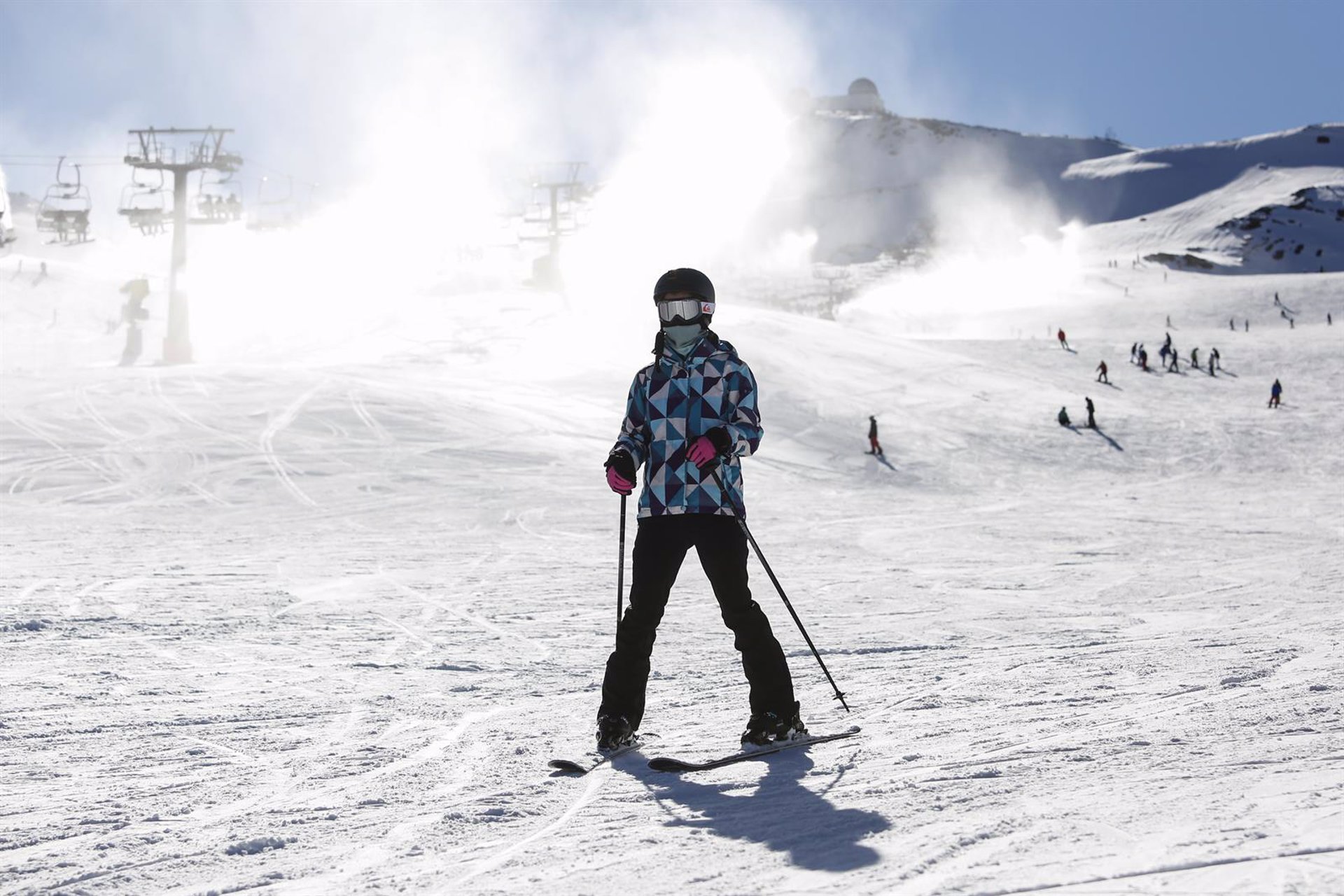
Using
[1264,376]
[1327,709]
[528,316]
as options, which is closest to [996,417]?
[1264,376]

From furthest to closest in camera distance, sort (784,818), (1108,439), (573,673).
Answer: (1108,439), (573,673), (784,818)

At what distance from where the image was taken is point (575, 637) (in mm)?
7637

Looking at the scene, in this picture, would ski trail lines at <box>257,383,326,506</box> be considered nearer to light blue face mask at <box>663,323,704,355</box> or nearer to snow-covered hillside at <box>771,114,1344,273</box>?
light blue face mask at <box>663,323,704,355</box>

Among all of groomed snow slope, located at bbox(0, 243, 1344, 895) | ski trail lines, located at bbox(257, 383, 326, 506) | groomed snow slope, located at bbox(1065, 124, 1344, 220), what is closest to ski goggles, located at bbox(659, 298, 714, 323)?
groomed snow slope, located at bbox(0, 243, 1344, 895)

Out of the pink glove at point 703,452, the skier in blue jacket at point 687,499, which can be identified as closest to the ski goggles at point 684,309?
the skier in blue jacket at point 687,499

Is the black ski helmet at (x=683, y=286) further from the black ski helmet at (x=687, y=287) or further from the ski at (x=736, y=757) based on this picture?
the ski at (x=736, y=757)

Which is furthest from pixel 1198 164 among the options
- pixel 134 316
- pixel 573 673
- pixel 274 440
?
pixel 573 673

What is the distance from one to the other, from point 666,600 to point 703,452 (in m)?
0.61

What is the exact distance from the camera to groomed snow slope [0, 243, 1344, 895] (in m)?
3.16

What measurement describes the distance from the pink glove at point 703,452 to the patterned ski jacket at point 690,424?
0.08 m

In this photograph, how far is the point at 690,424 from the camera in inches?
175

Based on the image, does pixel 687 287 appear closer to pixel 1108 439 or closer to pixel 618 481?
pixel 618 481

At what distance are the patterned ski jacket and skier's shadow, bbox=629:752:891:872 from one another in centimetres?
98

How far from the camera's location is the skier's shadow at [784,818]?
3.17 m
